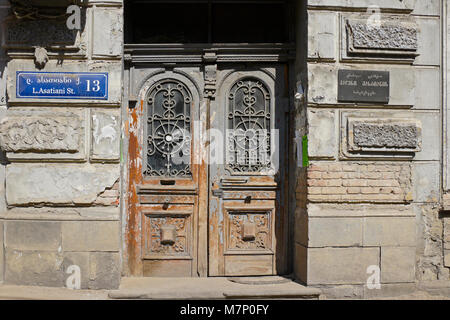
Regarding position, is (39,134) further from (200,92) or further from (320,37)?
(320,37)

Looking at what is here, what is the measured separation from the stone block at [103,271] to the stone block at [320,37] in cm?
304

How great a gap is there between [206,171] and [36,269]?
2.10 meters

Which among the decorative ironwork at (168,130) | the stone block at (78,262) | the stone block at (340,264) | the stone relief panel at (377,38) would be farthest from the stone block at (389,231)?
the stone block at (78,262)

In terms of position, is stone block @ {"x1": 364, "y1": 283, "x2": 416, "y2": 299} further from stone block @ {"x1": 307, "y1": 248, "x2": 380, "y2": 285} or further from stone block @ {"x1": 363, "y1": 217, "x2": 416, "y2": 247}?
stone block @ {"x1": 363, "y1": 217, "x2": 416, "y2": 247}

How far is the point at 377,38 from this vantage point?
514 cm

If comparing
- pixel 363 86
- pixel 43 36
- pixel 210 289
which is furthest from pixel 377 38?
pixel 43 36

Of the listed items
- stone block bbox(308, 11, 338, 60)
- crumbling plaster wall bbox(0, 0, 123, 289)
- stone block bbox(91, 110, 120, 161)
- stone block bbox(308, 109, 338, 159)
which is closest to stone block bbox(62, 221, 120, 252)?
crumbling plaster wall bbox(0, 0, 123, 289)

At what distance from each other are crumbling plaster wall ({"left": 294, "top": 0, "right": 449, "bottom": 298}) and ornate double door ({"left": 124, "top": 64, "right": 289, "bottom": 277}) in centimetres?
43

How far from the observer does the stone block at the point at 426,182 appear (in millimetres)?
5285

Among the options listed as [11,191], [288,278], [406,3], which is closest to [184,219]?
[288,278]

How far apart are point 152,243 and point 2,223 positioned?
1612 mm

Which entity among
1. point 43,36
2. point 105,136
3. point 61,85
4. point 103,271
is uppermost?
point 43,36

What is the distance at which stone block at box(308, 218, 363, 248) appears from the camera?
4.96m

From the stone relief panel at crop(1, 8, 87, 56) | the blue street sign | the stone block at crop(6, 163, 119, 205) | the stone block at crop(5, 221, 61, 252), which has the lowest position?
the stone block at crop(5, 221, 61, 252)
